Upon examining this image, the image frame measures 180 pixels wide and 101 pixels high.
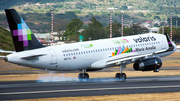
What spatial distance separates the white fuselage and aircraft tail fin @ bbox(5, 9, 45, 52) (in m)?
0.92

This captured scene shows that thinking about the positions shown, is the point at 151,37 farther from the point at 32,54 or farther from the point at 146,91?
the point at 32,54

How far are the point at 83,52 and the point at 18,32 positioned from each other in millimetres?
8624

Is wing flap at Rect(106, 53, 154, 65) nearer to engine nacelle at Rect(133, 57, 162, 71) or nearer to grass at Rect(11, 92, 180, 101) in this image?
engine nacelle at Rect(133, 57, 162, 71)

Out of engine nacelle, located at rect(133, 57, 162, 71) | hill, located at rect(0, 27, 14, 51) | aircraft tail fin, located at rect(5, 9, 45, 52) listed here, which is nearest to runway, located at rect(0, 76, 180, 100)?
engine nacelle, located at rect(133, 57, 162, 71)

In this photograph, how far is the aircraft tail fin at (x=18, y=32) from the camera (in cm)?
3469

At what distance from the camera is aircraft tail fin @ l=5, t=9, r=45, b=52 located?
114 ft

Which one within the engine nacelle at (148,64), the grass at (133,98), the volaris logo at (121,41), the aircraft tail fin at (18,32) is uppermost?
the aircraft tail fin at (18,32)

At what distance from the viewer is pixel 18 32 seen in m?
34.9

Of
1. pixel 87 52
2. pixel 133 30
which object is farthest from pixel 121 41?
pixel 133 30

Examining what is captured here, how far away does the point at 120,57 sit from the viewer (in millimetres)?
41500

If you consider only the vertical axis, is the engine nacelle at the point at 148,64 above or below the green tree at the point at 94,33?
above

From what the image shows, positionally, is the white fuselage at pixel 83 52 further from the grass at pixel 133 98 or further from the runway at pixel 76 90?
the grass at pixel 133 98

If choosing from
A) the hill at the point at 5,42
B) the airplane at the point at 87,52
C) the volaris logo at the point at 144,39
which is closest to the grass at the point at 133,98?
the airplane at the point at 87,52

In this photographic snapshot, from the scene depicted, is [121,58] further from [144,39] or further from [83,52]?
[83,52]
